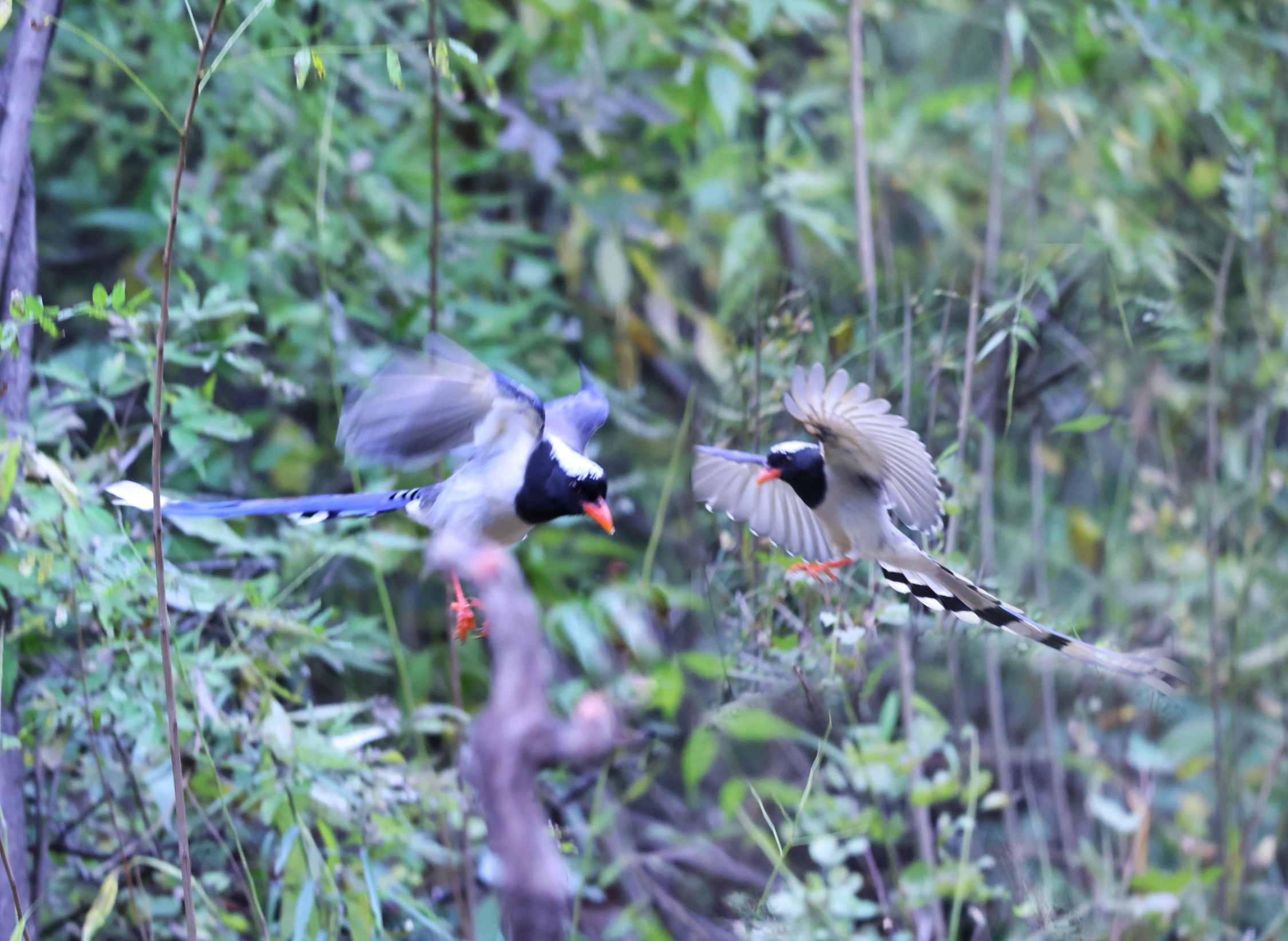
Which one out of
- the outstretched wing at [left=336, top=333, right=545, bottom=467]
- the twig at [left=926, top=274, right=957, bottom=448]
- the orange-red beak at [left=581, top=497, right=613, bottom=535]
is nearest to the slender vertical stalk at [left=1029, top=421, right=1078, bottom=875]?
the twig at [left=926, top=274, right=957, bottom=448]

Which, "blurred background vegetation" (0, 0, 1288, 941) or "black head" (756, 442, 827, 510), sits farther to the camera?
"blurred background vegetation" (0, 0, 1288, 941)

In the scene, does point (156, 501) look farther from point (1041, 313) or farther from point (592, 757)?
point (1041, 313)

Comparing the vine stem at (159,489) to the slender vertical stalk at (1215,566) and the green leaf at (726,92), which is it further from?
the slender vertical stalk at (1215,566)

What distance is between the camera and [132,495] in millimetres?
1646

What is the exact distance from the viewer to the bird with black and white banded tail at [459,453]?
1511 millimetres

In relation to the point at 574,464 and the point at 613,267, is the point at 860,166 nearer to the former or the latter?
the point at 613,267

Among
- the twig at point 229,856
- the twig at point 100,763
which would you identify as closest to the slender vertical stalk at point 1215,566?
the twig at point 229,856

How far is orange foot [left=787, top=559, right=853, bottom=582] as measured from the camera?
172 centimetres

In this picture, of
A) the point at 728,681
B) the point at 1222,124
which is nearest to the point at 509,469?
the point at 728,681

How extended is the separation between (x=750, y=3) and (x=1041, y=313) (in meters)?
1.02

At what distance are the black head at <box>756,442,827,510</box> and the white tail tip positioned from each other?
2.93 ft

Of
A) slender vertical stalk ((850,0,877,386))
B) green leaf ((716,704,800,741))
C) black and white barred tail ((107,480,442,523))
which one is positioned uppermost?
slender vertical stalk ((850,0,877,386))

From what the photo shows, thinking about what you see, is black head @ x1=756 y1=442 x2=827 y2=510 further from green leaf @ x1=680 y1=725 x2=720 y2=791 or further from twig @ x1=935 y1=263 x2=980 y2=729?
green leaf @ x1=680 y1=725 x2=720 y2=791

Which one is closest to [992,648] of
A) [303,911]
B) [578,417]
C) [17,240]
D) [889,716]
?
[889,716]
